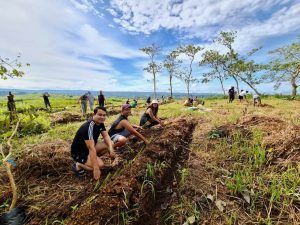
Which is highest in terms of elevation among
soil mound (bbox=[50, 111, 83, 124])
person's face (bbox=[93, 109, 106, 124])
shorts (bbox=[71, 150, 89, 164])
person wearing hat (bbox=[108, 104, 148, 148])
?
person's face (bbox=[93, 109, 106, 124])

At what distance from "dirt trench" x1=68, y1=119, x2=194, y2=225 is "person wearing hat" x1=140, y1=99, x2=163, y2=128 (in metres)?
2.65

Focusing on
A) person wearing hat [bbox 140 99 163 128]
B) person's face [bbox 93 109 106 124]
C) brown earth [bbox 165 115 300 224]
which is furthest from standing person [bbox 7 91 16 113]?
brown earth [bbox 165 115 300 224]

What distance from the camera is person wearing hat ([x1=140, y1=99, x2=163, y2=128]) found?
7170 millimetres

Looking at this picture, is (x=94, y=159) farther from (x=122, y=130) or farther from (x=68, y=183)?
(x=122, y=130)

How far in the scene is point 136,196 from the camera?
306 cm

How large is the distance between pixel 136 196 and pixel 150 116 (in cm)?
432

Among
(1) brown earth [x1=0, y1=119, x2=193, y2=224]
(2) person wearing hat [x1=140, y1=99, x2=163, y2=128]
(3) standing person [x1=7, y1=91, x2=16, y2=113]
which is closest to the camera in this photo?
Answer: (1) brown earth [x1=0, y1=119, x2=193, y2=224]

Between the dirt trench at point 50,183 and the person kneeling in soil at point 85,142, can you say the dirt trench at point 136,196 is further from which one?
the person kneeling in soil at point 85,142

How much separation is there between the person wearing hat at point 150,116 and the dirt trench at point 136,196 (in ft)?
8.69

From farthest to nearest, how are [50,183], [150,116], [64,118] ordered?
[64,118]
[150,116]
[50,183]

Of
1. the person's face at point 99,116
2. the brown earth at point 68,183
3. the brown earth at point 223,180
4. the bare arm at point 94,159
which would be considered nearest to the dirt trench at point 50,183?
the brown earth at point 68,183

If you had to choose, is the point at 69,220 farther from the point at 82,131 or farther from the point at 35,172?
the point at 35,172

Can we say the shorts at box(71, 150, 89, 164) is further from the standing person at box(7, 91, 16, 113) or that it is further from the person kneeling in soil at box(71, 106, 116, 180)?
the standing person at box(7, 91, 16, 113)

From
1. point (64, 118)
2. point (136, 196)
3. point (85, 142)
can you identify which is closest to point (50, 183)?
point (85, 142)
